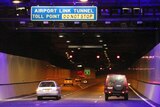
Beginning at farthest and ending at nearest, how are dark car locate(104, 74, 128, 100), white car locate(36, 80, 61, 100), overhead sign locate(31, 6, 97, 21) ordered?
overhead sign locate(31, 6, 97, 21) → white car locate(36, 80, 61, 100) → dark car locate(104, 74, 128, 100)

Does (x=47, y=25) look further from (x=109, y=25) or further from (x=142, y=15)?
(x=142, y=15)

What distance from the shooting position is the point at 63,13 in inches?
1607

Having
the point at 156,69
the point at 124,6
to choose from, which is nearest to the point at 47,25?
the point at 124,6

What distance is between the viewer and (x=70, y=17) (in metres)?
41.0

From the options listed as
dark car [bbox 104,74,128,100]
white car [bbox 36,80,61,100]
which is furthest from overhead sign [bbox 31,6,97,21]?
white car [bbox 36,80,61,100]

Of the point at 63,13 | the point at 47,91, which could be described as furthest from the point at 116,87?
the point at 63,13

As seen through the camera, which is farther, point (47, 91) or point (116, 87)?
point (47, 91)

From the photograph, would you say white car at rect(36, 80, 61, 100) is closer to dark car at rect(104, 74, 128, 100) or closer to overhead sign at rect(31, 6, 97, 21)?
dark car at rect(104, 74, 128, 100)

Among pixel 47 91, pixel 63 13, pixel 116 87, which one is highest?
pixel 63 13

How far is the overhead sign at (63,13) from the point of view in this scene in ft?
132

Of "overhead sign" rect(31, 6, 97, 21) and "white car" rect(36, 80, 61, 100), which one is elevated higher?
"overhead sign" rect(31, 6, 97, 21)

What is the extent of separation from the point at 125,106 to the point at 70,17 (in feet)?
42.0

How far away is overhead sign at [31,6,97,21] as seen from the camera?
40.4 metres

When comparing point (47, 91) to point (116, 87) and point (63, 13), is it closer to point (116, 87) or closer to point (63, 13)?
point (116, 87)
